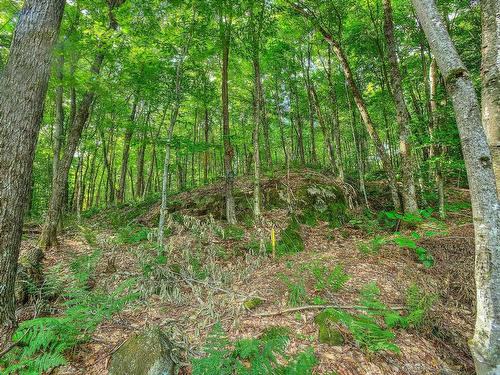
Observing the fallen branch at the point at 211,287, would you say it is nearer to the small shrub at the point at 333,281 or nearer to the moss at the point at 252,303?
the moss at the point at 252,303

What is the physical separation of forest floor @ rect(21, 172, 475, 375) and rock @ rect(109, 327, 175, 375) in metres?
0.23

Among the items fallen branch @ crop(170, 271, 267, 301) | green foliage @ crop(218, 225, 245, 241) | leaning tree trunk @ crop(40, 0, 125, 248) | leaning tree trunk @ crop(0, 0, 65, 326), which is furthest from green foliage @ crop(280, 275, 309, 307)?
leaning tree trunk @ crop(40, 0, 125, 248)

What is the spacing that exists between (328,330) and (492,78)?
3.35 meters

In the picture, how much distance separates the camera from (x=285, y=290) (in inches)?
175

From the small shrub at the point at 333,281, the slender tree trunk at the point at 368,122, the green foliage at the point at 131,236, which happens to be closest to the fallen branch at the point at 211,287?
the small shrub at the point at 333,281

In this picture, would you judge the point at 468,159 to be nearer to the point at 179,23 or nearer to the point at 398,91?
the point at 398,91

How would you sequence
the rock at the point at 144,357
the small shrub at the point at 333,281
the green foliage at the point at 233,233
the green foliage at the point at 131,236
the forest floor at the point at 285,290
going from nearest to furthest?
the rock at the point at 144,357 < the forest floor at the point at 285,290 < the small shrub at the point at 333,281 < the green foliage at the point at 131,236 < the green foliage at the point at 233,233

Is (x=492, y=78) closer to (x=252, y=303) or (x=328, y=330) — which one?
(x=328, y=330)

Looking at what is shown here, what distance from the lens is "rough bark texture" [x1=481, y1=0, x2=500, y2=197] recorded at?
267 centimetres

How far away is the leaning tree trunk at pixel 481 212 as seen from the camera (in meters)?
2.29

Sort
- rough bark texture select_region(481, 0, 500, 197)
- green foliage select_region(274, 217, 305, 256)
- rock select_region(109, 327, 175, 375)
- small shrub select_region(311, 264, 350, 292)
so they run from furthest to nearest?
1. green foliage select_region(274, 217, 305, 256)
2. small shrub select_region(311, 264, 350, 292)
3. rough bark texture select_region(481, 0, 500, 197)
4. rock select_region(109, 327, 175, 375)

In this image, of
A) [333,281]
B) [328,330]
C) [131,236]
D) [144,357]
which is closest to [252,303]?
[328,330]

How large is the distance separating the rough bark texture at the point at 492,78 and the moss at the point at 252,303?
3.28 metres

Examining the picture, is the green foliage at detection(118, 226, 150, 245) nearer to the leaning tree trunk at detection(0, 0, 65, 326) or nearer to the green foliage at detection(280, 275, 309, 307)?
the leaning tree trunk at detection(0, 0, 65, 326)
